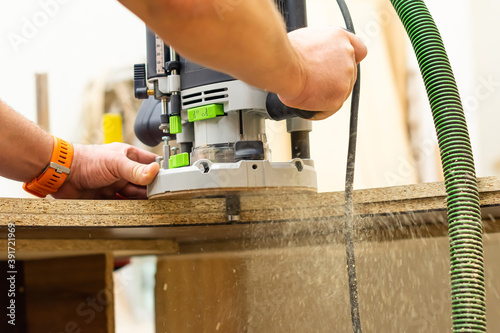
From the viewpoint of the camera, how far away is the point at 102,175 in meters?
0.98

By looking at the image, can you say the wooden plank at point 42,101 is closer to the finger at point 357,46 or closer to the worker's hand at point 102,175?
the worker's hand at point 102,175

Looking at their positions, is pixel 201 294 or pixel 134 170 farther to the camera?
pixel 201 294

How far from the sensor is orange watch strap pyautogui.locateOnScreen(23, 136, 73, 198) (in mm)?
985

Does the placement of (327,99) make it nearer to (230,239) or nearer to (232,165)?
(232,165)

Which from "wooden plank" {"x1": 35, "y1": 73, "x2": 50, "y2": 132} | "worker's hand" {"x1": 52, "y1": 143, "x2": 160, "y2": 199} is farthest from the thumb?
"wooden plank" {"x1": 35, "y1": 73, "x2": 50, "y2": 132}

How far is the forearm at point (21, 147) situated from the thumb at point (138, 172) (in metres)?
0.15

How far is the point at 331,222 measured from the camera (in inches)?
39.1

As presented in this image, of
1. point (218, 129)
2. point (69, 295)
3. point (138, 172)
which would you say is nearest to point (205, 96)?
point (218, 129)

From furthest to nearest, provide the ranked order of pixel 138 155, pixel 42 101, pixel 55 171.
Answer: pixel 42 101
pixel 138 155
pixel 55 171

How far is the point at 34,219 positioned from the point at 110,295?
1.43ft

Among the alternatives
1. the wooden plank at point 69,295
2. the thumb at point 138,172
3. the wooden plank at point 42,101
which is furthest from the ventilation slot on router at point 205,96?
the wooden plank at point 42,101

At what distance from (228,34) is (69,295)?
855 mm

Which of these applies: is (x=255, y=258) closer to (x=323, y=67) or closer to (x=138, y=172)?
(x=138, y=172)

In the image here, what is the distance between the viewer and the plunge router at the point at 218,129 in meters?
0.84
